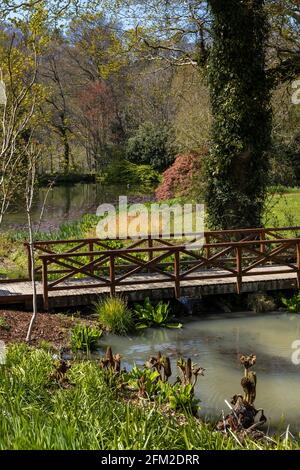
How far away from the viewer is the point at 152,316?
10.9 m

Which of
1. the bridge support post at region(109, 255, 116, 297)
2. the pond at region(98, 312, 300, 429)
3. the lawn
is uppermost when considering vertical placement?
the lawn

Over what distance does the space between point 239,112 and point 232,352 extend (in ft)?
24.2

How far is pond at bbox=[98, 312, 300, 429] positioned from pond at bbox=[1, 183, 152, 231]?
14.1m

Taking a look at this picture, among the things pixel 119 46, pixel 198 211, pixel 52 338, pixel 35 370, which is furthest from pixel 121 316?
pixel 119 46

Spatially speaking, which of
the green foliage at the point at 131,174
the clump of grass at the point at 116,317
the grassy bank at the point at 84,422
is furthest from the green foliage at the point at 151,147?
the grassy bank at the point at 84,422

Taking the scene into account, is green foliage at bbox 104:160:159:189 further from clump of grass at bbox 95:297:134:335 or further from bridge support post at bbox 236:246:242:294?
clump of grass at bbox 95:297:134:335

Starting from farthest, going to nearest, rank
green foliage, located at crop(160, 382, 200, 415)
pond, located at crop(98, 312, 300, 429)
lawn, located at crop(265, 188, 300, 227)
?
lawn, located at crop(265, 188, 300, 227)
pond, located at crop(98, 312, 300, 429)
green foliage, located at crop(160, 382, 200, 415)

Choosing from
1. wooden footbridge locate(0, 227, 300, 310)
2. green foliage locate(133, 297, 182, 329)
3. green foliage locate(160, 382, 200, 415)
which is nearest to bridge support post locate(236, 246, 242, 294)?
wooden footbridge locate(0, 227, 300, 310)

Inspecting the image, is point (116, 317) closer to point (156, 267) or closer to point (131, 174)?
point (156, 267)

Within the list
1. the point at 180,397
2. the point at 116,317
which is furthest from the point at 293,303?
the point at 180,397

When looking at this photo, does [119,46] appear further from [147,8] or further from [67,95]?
[67,95]

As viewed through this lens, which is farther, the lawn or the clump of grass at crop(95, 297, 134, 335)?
the lawn

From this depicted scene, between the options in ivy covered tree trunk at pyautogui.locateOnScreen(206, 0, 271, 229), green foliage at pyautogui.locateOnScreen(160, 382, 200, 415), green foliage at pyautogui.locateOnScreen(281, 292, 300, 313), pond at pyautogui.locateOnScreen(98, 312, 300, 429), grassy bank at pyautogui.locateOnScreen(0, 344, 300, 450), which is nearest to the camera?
grassy bank at pyautogui.locateOnScreen(0, 344, 300, 450)

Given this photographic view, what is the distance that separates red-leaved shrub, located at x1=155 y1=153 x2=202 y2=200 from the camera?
24.2 metres
